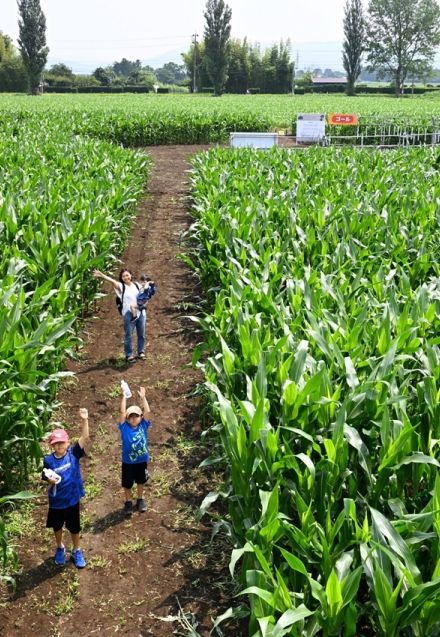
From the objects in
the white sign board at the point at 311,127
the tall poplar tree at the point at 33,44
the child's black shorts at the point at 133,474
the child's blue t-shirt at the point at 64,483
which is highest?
the tall poplar tree at the point at 33,44

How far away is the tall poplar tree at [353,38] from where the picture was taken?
83644 millimetres

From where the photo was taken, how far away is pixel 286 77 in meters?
85.1

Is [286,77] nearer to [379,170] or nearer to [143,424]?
[379,170]

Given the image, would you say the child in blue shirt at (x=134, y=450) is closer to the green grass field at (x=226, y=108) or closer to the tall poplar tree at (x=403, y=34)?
the green grass field at (x=226, y=108)

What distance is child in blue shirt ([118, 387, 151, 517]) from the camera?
4.90m

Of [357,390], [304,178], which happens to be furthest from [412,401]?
[304,178]

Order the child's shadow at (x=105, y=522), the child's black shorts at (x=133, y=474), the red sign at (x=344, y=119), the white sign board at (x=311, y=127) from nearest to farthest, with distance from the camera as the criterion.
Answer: the child's shadow at (x=105, y=522), the child's black shorts at (x=133, y=474), the white sign board at (x=311, y=127), the red sign at (x=344, y=119)

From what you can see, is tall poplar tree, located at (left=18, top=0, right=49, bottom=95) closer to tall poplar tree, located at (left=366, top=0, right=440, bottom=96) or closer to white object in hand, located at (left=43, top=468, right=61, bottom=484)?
tall poplar tree, located at (left=366, top=0, right=440, bottom=96)

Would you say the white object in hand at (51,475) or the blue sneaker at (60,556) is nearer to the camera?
the white object in hand at (51,475)

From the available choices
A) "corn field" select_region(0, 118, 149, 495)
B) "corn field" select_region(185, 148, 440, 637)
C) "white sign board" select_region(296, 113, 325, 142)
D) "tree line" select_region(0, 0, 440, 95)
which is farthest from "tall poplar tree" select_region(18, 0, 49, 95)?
"corn field" select_region(185, 148, 440, 637)

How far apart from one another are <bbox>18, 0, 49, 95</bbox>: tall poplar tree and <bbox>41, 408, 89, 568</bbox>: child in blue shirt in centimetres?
7350

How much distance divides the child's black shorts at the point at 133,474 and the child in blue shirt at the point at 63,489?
57 cm

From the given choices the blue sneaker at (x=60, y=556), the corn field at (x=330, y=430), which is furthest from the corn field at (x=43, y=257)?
the corn field at (x=330, y=430)

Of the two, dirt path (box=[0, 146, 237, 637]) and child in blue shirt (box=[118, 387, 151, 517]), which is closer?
dirt path (box=[0, 146, 237, 637])
